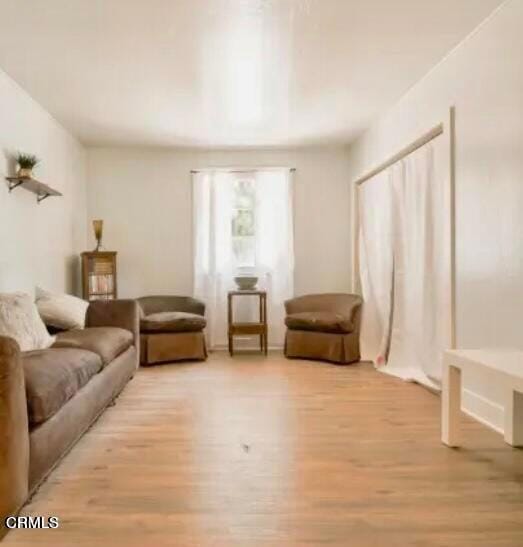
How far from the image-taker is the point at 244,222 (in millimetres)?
→ 5922

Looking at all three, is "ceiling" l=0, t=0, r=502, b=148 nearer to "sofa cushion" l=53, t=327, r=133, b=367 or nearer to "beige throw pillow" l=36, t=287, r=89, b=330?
"beige throw pillow" l=36, t=287, r=89, b=330

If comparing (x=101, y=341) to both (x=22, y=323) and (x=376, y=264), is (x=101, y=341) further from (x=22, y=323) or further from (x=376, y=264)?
(x=376, y=264)

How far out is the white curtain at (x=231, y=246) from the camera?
5797 millimetres

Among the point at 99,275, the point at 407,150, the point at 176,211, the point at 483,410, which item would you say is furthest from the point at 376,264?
the point at 99,275

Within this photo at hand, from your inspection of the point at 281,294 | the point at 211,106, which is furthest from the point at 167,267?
the point at 211,106

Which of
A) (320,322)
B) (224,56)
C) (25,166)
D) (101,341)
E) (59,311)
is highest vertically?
(224,56)

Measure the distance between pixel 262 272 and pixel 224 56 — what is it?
2949 millimetres

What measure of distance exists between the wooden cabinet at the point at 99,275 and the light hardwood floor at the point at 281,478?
190 cm

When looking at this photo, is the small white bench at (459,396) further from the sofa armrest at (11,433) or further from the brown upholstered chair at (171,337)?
the brown upholstered chair at (171,337)

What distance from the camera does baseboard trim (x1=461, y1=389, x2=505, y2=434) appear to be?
276 cm

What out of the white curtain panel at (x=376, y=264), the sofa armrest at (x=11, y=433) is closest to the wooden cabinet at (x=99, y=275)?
the white curtain panel at (x=376, y=264)

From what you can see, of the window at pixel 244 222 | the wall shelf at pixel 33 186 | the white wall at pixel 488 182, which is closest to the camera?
the white wall at pixel 488 182

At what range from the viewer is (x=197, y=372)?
4.55 metres

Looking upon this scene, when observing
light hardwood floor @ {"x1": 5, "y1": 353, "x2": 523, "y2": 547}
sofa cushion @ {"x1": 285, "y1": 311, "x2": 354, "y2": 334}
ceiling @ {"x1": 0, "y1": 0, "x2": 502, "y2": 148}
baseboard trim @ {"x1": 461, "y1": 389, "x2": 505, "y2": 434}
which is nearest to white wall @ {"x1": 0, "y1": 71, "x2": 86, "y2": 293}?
ceiling @ {"x1": 0, "y1": 0, "x2": 502, "y2": 148}
